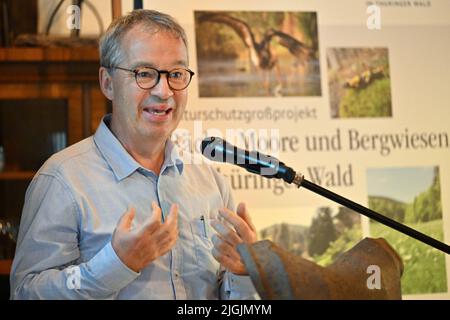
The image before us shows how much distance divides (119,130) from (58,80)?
66 cm

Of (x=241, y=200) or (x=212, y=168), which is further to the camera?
(x=241, y=200)

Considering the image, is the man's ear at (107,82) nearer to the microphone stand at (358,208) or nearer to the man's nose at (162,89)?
the man's nose at (162,89)

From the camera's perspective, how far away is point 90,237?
4.19 ft

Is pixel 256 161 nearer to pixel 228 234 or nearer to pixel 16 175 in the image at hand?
pixel 228 234

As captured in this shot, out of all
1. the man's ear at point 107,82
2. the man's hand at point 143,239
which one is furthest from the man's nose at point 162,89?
the man's hand at point 143,239

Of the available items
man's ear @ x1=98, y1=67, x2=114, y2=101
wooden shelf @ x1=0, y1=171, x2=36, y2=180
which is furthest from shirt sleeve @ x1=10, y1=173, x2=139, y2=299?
wooden shelf @ x1=0, y1=171, x2=36, y2=180

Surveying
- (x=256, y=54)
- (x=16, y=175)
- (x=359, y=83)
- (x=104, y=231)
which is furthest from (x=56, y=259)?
(x=359, y=83)

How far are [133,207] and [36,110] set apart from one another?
2.64 feet

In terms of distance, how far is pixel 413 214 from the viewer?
6.00 feet

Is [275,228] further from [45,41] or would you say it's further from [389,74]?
[45,41]

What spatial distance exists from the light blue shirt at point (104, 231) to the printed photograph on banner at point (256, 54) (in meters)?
0.49

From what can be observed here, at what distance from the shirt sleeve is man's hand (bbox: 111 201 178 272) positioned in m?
0.02

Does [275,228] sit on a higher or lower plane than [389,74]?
lower
